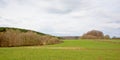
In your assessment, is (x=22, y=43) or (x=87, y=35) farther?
(x=87, y=35)

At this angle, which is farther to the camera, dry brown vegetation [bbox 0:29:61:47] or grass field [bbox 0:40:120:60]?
dry brown vegetation [bbox 0:29:61:47]

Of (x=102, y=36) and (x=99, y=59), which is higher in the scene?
(x=102, y=36)

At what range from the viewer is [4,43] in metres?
33.4

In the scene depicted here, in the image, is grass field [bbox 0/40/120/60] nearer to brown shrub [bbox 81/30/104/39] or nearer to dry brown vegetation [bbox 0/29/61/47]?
dry brown vegetation [bbox 0/29/61/47]

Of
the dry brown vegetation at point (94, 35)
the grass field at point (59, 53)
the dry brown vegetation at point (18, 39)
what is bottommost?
the grass field at point (59, 53)

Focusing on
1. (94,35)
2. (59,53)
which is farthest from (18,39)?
(94,35)

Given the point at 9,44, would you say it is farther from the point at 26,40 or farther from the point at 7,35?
the point at 26,40

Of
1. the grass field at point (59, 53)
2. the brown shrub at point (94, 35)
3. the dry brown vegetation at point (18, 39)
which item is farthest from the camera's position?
the brown shrub at point (94, 35)

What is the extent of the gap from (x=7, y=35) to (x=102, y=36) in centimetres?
3844

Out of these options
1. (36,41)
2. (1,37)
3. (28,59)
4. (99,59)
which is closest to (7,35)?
(1,37)

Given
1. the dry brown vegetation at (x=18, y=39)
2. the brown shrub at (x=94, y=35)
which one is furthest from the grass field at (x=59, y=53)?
the brown shrub at (x=94, y=35)

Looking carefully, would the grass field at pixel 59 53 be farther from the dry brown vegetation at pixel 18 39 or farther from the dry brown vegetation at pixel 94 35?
the dry brown vegetation at pixel 94 35

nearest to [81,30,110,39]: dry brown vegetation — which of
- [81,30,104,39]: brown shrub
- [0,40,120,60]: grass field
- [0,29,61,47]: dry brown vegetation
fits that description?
[81,30,104,39]: brown shrub

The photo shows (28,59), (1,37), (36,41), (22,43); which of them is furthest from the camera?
(36,41)
